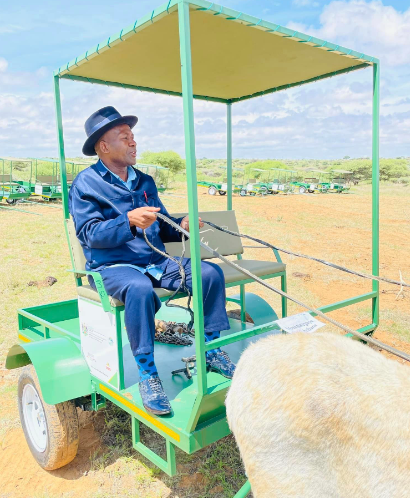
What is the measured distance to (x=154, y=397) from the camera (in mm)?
2312

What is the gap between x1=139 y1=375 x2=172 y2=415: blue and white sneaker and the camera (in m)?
2.26

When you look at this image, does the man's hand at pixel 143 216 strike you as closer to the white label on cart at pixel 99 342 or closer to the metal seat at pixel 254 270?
the white label on cart at pixel 99 342

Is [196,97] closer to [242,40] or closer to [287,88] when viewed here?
[287,88]

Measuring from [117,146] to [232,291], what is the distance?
4212 mm

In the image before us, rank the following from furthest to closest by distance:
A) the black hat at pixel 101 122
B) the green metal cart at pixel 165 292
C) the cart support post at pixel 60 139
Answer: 1. the cart support post at pixel 60 139
2. the black hat at pixel 101 122
3. the green metal cart at pixel 165 292

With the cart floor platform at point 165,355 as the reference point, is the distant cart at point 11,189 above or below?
above

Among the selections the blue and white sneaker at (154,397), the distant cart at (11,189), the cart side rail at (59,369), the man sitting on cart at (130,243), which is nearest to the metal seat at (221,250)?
the man sitting on cart at (130,243)

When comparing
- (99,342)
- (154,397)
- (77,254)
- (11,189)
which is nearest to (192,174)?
(154,397)

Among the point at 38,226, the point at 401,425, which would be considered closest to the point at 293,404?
the point at 401,425

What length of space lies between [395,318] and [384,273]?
8.70ft

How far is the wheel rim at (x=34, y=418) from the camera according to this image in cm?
290

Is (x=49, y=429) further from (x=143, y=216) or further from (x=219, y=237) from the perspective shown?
(x=219, y=237)

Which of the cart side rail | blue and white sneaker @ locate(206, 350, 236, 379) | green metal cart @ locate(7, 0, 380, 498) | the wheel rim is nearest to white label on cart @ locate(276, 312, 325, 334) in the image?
green metal cart @ locate(7, 0, 380, 498)

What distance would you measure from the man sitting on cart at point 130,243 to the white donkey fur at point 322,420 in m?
1.14
